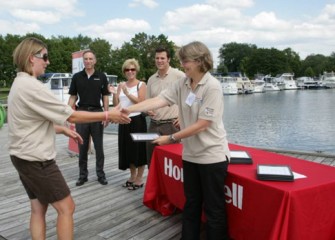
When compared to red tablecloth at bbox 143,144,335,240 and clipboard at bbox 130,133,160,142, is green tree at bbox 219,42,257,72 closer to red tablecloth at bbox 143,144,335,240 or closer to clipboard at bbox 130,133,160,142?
clipboard at bbox 130,133,160,142


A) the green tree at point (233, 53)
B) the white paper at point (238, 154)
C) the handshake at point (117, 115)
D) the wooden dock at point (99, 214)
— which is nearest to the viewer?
the handshake at point (117, 115)

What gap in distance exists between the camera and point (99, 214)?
149 inches

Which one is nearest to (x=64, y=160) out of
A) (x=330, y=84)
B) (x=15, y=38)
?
(x=15, y=38)

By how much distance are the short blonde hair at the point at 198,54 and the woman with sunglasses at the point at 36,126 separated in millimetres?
901

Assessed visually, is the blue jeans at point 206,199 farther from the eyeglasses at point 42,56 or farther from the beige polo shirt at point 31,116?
the eyeglasses at point 42,56

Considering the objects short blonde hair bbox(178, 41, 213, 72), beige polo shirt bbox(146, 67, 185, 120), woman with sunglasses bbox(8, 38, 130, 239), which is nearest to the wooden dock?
woman with sunglasses bbox(8, 38, 130, 239)

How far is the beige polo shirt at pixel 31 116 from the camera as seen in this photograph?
7.12ft

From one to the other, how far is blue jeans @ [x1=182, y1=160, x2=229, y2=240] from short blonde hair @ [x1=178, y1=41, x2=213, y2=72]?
0.77 m

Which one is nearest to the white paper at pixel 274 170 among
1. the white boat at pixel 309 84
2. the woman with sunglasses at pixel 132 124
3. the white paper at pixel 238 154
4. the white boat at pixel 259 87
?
the white paper at pixel 238 154

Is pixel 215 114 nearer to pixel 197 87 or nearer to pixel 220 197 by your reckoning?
pixel 197 87

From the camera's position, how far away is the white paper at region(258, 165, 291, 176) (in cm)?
238

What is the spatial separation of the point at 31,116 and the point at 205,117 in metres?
1.21

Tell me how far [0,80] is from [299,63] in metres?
88.0

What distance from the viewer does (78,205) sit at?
4.07 metres
